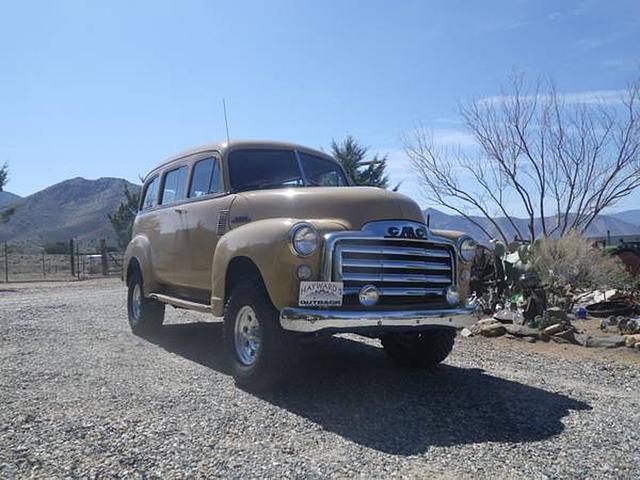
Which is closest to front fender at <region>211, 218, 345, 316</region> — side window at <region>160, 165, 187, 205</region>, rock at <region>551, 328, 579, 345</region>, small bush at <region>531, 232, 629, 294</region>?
side window at <region>160, 165, 187, 205</region>

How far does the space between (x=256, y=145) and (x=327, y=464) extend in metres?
4.03

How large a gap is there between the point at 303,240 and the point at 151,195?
190 inches

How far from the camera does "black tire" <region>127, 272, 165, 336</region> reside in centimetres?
841

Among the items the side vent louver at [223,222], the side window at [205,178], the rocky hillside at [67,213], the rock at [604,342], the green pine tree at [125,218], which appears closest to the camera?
the side vent louver at [223,222]

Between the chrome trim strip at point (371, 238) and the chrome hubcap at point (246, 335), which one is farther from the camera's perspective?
the chrome hubcap at point (246, 335)

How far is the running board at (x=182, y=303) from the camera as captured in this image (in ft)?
20.9

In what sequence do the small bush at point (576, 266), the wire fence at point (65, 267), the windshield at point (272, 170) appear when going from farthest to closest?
the wire fence at point (65, 267)
the small bush at point (576, 266)
the windshield at point (272, 170)

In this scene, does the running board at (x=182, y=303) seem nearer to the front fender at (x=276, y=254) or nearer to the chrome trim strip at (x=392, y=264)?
the front fender at (x=276, y=254)

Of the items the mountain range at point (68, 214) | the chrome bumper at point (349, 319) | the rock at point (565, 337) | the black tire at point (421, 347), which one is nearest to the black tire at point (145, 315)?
the black tire at point (421, 347)

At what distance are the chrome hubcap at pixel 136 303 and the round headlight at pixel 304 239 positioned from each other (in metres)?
4.49

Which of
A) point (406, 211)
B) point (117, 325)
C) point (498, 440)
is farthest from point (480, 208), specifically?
point (498, 440)

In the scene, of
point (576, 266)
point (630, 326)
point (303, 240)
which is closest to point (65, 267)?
point (576, 266)

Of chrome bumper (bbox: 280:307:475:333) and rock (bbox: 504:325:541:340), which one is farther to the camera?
rock (bbox: 504:325:541:340)

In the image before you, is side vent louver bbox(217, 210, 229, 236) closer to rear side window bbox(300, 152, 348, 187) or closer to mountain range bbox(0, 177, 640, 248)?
rear side window bbox(300, 152, 348, 187)
